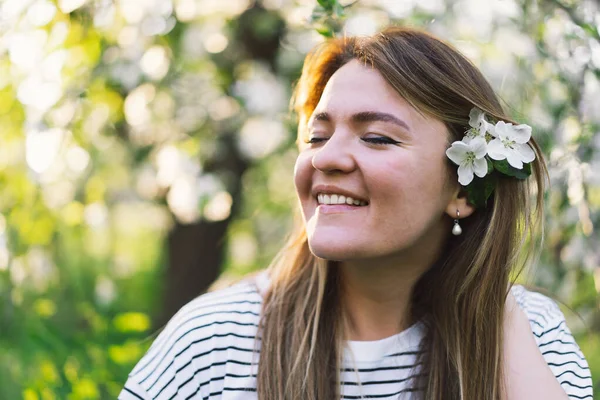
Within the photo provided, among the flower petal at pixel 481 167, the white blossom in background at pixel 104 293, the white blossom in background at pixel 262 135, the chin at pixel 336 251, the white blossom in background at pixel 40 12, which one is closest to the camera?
the chin at pixel 336 251

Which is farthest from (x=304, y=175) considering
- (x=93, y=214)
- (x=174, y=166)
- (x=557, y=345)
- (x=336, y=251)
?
(x=93, y=214)

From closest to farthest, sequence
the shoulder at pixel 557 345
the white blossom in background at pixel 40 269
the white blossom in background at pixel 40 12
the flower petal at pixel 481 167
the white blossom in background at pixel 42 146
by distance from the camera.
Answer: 1. the flower petal at pixel 481 167
2. the shoulder at pixel 557 345
3. the white blossom in background at pixel 40 12
4. the white blossom in background at pixel 42 146
5. the white blossom in background at pixel 40 269

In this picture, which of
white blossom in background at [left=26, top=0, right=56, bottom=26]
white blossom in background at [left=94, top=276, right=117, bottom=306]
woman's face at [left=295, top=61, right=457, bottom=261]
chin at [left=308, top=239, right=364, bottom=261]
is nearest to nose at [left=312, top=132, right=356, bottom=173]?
woman's face at [left=295, top=61, right=457, bottom=261]

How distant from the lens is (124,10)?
8.75ft

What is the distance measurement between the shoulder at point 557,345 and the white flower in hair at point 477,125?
1.71 ft

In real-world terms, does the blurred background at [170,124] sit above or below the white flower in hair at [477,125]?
above

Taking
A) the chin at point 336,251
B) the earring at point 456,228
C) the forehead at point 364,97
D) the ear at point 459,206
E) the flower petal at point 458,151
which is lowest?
the chin at point 336,251

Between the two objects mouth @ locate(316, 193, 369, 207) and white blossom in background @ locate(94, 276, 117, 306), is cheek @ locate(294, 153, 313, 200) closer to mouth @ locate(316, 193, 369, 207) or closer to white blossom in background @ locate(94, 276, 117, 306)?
mouth @ locate(316, 193, 369, 207)

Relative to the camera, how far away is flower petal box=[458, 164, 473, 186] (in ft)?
5.43

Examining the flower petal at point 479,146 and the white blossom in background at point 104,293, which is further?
the white blossom in background at point 104,293

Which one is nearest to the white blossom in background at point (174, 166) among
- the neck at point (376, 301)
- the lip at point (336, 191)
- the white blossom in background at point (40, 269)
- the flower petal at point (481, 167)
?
the white blossom in background at point (40, 269)

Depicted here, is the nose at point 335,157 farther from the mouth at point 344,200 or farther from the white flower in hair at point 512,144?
the white flower in hair at point 512,144

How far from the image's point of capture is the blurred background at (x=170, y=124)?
90.1 inches

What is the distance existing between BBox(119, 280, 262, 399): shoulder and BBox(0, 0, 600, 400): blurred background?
62 centimetres
